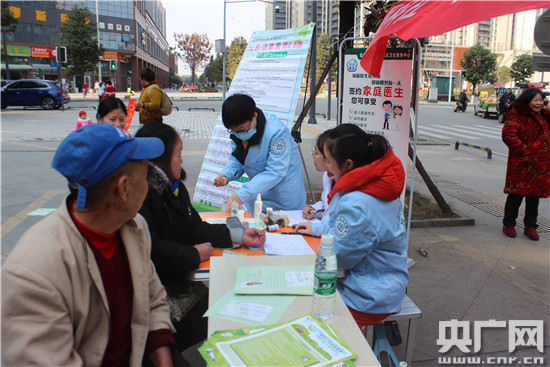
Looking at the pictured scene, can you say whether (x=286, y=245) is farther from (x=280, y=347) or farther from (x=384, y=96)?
(x=384, y=96)

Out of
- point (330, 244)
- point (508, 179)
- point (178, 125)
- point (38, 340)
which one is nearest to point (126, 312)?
point (38, 340)

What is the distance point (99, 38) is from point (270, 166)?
52.5m

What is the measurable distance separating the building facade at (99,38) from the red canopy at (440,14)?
3615cm

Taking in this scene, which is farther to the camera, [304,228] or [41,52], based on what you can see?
[41,52]

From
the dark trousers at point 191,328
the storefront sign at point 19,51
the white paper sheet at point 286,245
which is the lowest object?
the dark trousers at point 191,328

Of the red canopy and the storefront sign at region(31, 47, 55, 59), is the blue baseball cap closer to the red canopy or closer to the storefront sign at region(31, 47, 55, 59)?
the red canopy

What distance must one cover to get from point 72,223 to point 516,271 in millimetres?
4308

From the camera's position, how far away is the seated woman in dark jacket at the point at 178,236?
7.26 ft

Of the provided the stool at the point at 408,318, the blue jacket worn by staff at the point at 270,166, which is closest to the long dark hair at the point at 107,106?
the blue jacket worn by staff at the point at 270,166

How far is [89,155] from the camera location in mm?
1341

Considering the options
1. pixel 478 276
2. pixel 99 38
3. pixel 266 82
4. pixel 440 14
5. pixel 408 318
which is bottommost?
pixel 478 276

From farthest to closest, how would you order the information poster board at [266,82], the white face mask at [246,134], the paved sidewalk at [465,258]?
the information poster board at [266,82] < the white face mask at [246,134] < the paved sidewalk at [465,258]

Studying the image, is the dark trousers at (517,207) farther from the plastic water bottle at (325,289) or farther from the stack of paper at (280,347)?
the stack of paper at (280,347)

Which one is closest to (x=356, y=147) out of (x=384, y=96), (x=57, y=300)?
(x=57, y=300)
